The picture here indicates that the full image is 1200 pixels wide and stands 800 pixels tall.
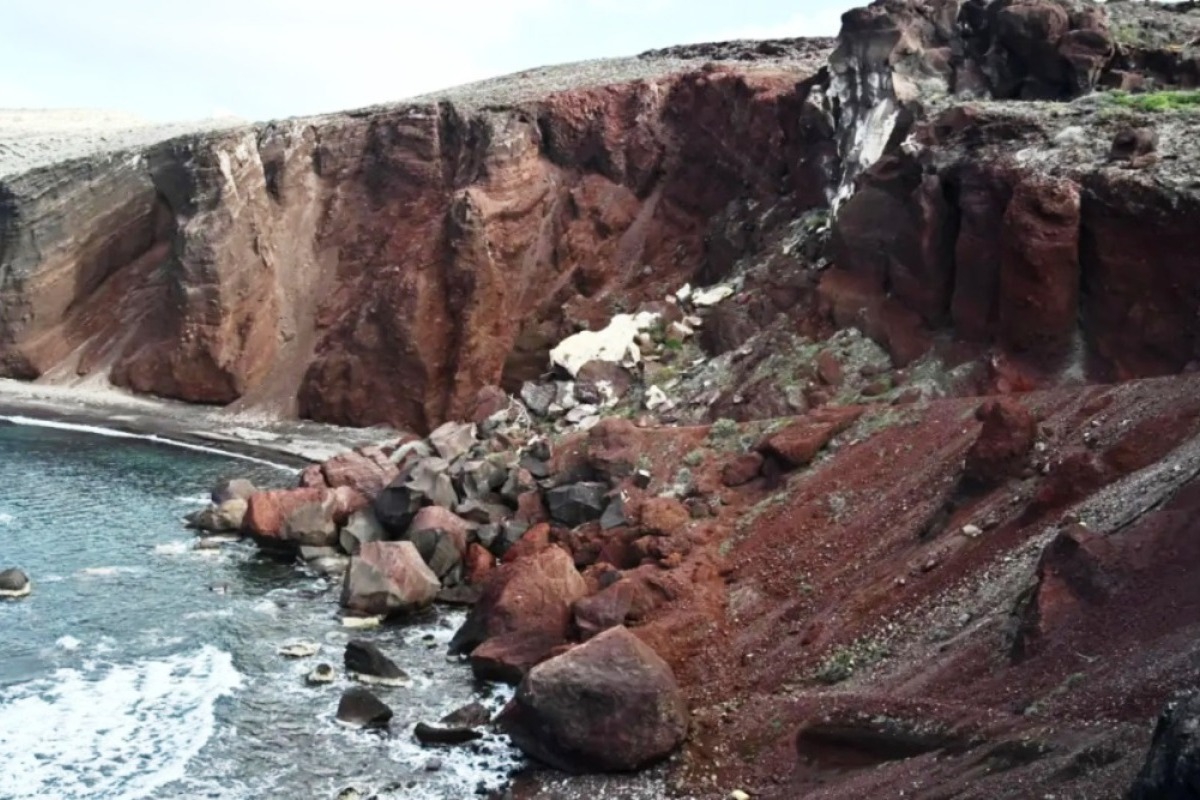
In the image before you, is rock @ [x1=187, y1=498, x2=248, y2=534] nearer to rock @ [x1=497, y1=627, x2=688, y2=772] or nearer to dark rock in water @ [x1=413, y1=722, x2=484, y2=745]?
dark rock in water @ [x1=413, y1=722, x2=484, y2=745]

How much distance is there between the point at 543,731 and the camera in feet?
62.7

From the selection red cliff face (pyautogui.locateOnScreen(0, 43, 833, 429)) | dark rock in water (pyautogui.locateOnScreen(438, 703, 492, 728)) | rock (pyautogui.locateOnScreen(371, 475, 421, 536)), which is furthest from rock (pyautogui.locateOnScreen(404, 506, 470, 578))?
red cliff face (pyautogui.locateOnScreen(0, 43, 833, 429))

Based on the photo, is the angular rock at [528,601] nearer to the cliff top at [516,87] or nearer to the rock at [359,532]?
the rock at [359,532]

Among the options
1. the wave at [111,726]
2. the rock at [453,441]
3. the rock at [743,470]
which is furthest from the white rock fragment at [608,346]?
the wave at [111,726]

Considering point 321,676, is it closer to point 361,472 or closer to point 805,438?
point 805,438

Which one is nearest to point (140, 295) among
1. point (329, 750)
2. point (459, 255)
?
point (459, 255)

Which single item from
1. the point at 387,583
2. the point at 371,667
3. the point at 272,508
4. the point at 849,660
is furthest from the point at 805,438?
the point at 272,508

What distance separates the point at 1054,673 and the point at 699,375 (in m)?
19.9

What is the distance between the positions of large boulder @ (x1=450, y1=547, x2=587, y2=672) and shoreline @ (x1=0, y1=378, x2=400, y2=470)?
2148 centimetres

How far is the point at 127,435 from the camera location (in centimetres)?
Result: 4859

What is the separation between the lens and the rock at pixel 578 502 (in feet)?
94.8

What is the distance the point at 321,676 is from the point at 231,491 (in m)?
14.8

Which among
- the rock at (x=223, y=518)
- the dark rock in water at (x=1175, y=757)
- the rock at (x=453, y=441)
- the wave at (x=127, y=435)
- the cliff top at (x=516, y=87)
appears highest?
the cliff top at (x=516, y=87)

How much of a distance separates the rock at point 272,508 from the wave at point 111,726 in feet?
28.8
